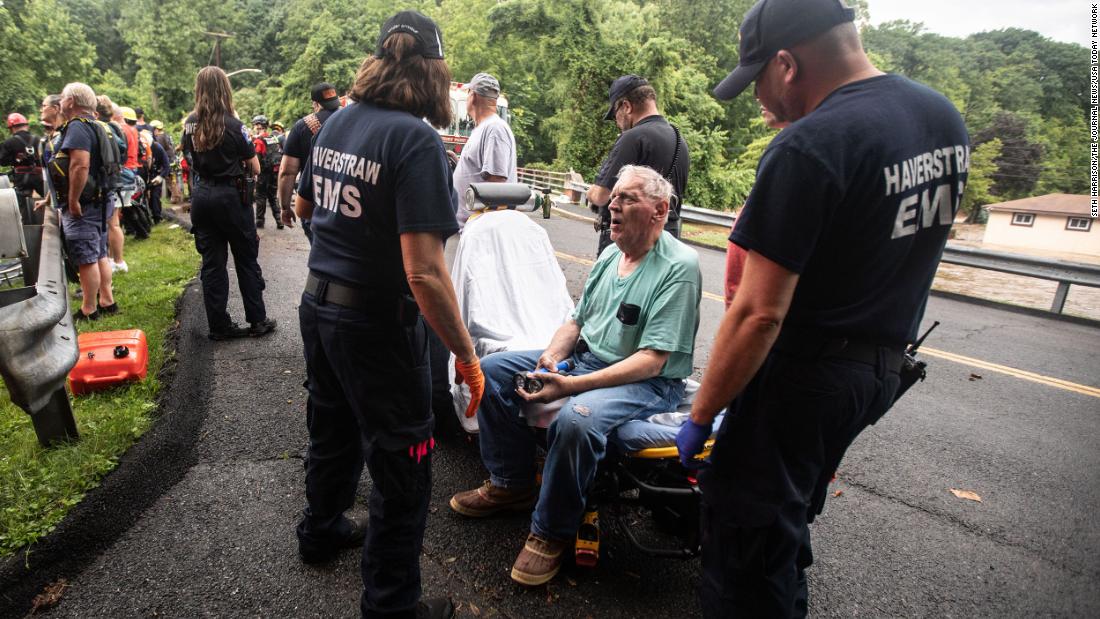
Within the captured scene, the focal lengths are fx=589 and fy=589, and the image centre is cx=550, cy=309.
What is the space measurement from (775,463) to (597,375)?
111 cm

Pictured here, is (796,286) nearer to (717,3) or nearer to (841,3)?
(841,3)

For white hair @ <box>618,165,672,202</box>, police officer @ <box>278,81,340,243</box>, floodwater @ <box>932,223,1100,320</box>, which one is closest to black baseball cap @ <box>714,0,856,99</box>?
white hair @ <box>618,165,672,202</box>

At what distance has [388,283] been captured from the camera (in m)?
1.97

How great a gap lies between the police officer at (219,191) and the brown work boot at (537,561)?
3.69m

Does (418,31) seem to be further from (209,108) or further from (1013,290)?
(1013,290)

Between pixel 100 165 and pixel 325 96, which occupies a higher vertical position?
pixel 325 96

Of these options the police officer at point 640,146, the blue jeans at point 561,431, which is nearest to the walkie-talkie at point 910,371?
the blue jeans at point 561,431

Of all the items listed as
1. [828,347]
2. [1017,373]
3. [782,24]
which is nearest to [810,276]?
[828,347]

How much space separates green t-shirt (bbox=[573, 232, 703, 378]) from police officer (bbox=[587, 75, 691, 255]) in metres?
1.57

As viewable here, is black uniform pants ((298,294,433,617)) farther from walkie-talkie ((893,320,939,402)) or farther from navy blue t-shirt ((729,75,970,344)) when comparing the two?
walkie-talkie ((893,320,939,402))

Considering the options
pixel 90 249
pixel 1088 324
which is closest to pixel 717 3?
pixel 1088 324

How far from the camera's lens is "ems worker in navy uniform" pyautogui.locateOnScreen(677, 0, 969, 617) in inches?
55.4

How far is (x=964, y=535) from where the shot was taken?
9.55ft

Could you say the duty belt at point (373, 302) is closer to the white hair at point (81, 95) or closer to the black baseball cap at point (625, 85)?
the black baseball cap at point (625, 85)
